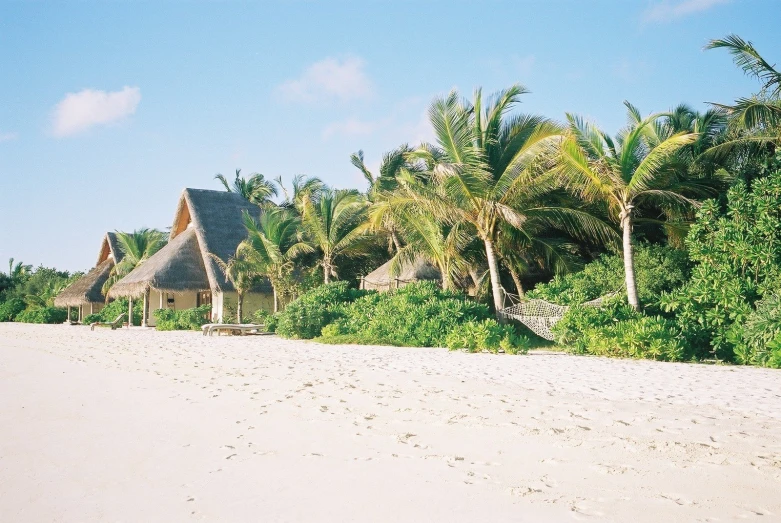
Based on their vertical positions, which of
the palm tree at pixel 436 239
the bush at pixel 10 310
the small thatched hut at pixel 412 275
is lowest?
the bush at pixel 10 310

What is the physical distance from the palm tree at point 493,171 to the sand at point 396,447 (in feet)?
16.6

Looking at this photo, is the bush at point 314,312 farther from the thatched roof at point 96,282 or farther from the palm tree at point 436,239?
the thatched roof at point 96,282

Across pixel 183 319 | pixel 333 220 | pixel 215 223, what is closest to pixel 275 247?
pixel 333 220

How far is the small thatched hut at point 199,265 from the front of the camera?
1888cm

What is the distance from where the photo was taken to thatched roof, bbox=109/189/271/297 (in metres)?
18.9

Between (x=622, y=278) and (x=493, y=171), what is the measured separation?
298 centimetres

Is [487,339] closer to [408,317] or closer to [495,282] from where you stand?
[408,317]

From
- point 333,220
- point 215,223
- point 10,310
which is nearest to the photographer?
point 333,220

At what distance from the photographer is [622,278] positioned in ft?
36.1

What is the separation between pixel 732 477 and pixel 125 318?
23.1 meters

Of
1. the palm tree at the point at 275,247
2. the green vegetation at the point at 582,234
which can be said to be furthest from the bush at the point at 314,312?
the palm tree at the point at 275,247

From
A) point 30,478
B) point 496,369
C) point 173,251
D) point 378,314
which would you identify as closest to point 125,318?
point 173,251

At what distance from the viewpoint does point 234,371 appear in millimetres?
7414

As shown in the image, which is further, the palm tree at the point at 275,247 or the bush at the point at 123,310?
the bush at the point at 123,310
